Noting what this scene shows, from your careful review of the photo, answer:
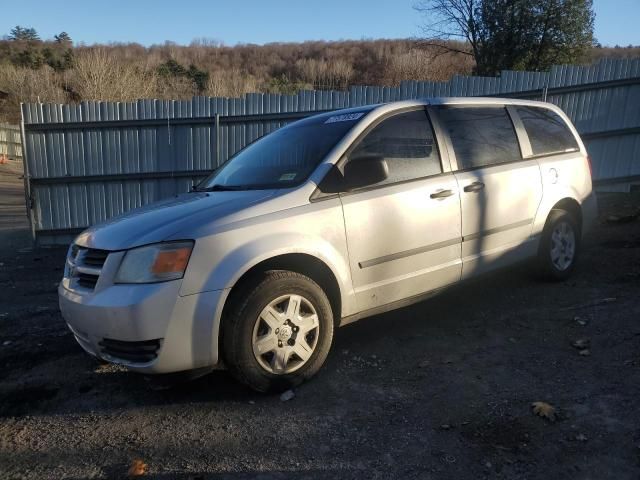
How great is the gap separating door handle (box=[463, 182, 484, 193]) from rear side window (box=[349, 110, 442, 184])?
0.90ft

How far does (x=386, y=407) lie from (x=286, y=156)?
1.96 m

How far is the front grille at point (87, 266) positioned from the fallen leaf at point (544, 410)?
259 cm

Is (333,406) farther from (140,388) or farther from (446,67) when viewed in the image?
(446,67)

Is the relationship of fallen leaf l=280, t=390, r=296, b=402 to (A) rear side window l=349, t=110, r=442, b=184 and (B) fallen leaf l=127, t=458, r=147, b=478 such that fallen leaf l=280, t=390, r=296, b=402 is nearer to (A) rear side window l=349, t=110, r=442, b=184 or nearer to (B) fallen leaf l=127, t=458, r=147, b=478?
(B) fallen leaf l=127, t=458, r=147, b=478

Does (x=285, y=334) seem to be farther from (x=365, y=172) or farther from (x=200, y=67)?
(x=200, y=67)

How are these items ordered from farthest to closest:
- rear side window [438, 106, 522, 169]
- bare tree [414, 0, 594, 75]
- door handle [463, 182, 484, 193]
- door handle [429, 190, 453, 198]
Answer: bare tree [414, 0, 594, 75], rear side window [438, 106, 522, 169], door handle [463, 182, 484, 193], door handle [429, 190, 453, 198]

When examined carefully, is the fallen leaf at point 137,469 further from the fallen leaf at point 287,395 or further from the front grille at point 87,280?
the front grille at point 87,280

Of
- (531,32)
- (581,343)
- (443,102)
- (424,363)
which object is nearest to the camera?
(424,363)

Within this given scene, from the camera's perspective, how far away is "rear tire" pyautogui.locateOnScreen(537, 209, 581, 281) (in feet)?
15.5

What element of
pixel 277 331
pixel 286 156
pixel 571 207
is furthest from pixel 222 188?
pixel 571 207

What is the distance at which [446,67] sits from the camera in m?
30.4

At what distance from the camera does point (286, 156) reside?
385 cm

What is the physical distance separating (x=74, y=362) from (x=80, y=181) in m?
6.29

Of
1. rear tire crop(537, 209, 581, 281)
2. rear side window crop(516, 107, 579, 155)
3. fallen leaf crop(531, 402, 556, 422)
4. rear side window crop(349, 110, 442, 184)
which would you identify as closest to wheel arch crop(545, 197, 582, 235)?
rear tire crop(537, 209, 581, 281)
